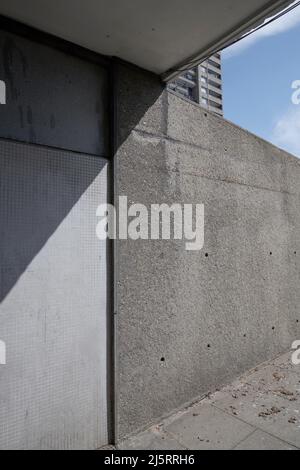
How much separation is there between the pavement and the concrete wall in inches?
4.8

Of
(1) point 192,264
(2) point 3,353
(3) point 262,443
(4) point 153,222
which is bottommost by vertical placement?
(3) point 262,443

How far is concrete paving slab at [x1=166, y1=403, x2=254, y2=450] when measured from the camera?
2336 millimetres

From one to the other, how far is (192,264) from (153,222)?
2.06ft

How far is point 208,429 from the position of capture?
99.0 inches

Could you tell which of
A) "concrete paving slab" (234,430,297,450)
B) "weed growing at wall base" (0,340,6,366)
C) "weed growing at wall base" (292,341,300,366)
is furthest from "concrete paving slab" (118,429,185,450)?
"weed growing at wall base" (292,341,300,366)

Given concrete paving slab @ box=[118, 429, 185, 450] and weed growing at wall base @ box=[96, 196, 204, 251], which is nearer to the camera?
concrete paving slab @ box=[118, 429, 185, 450]

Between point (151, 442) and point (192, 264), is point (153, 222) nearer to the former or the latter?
point (192, 264)

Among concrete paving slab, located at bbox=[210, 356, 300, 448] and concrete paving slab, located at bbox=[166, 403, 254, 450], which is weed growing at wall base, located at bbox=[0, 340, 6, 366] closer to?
concrete paving slab, located at bbox=[166, 403, 254, 450]

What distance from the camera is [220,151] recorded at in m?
3.38

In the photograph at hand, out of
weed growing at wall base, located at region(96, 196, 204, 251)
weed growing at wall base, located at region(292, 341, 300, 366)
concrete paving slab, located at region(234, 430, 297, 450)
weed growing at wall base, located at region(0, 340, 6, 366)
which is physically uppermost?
weed growing at wall base, located at region(96, 196, 204, 251)

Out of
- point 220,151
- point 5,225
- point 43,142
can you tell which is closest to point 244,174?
point 220,151

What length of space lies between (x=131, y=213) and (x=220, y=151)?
1.46 meters

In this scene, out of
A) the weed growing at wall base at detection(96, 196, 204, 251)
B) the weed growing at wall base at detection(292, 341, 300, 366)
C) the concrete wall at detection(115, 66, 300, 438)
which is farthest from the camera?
the weed growing at wall base at detection(292, 341, 300, 366)

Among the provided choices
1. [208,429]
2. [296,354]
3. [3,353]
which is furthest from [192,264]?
[296,354]
